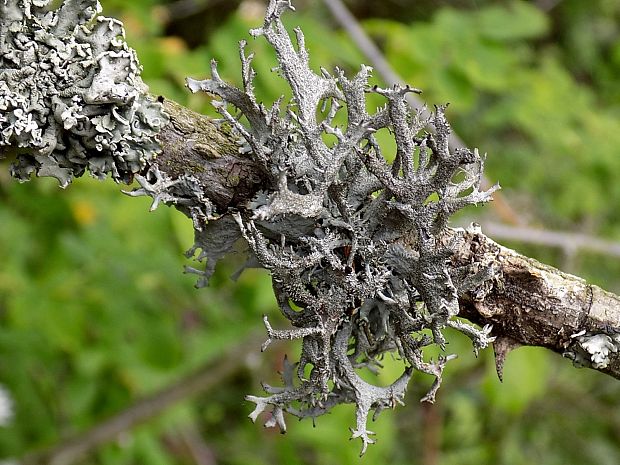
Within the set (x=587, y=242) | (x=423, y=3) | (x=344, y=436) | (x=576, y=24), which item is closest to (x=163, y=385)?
(x=344, y=436)

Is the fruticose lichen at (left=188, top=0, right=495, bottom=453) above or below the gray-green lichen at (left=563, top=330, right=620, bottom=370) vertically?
above

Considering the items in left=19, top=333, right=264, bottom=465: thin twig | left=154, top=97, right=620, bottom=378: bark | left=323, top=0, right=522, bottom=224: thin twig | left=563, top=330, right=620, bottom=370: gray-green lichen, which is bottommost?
left=19, top=333, right=264, bottom=465: thin twig

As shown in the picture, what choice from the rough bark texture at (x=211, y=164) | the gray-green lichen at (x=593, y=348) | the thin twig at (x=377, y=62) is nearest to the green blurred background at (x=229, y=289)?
the thin twig at (x=377, y=62)

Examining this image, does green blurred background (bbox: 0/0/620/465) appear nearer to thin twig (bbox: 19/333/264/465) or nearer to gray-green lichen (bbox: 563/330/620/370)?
thin twig (bbox: 19/333/264/465)

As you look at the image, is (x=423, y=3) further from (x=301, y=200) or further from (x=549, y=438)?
(x=301, y=200)

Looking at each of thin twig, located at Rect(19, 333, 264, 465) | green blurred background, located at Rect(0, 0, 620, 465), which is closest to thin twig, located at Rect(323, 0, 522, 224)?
green blurred background, located at Rect(0, 0, 620, 465)

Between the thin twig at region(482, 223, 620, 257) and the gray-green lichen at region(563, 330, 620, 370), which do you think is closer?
the gray-green lichen at region(563, 330, 620, 370)

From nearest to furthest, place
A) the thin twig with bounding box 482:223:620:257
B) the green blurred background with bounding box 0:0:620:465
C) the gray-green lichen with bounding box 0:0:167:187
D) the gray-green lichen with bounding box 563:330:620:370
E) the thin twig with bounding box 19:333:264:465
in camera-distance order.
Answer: the gray-green lichen with bounding box 0:0:167:187
the gray-green lichen with bounding box 563:330:620:370
the thin twig with bounding box 482:223:620:257
the green blurred background with bounding box 0:0:620:465
the thin twig with bounding box 19:333:264:465
